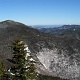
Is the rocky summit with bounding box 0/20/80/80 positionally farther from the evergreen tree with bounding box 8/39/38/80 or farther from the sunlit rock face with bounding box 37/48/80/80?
the evergreen tree with bounding box 8/39/38/80

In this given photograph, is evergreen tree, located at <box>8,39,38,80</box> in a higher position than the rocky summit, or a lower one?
higher

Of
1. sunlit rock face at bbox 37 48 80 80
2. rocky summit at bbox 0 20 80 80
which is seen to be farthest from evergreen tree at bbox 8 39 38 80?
sunlit rock face at bbox 37 48 80 80

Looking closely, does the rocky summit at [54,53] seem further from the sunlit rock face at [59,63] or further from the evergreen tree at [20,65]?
the evergreen tree at [20,65]

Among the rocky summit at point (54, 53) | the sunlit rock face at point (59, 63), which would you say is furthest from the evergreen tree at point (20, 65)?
the sunlit rock face at point (59, 63)

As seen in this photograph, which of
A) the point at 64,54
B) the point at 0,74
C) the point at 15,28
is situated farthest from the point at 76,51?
the point at 0,74

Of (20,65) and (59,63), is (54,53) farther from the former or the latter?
(20,65)

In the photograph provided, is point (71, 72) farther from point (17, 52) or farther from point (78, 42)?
point (17, 52)

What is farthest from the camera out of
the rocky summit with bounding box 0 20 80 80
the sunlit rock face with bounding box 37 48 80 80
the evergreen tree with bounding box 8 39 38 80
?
the sunlit rock face with bounding box 37 48 80 80

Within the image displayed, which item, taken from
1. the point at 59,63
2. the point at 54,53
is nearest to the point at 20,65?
the point at 59,63

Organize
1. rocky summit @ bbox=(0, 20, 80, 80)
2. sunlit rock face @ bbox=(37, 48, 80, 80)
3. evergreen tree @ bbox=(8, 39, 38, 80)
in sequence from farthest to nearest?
1. sunlit rock face @ bbox=(37, 48, 80, 80)
2. rocky summit @ bbox=(0, 20, 80, 80)
3. evergreen tree @ bbox=(8, 39, 38, 80)
